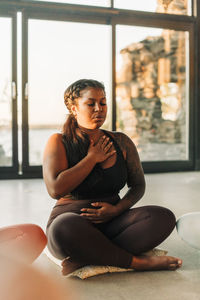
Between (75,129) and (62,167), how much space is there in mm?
215

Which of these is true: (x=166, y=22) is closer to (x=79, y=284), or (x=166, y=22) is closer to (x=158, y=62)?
(x=158, y=62)

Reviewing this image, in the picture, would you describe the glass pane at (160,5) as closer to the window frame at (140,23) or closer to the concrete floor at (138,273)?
the window frame at (140,23)

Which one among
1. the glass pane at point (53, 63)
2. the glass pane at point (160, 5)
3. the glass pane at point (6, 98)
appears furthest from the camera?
the glass pane at point (160, 5)

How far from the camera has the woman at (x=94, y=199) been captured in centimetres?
158

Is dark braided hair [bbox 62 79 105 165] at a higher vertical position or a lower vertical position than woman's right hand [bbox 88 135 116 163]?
higher

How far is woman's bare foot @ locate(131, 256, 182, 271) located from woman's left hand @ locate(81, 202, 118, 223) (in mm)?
207

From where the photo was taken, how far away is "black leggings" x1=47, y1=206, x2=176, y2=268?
156 cm

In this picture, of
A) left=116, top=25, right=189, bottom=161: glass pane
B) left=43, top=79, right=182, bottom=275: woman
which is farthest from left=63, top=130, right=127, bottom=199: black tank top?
left=116, top=25, right=189, bottom=161: glass pane

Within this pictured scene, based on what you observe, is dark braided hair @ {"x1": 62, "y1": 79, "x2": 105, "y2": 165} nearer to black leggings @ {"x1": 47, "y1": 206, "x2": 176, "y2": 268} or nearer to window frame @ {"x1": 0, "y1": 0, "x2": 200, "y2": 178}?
black leggings @ {"x1": 47, "y1": 206, "x2": 176, "y2": 268}

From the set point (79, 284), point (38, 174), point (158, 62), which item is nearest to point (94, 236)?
point (79, 284)

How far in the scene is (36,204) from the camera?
3285mm

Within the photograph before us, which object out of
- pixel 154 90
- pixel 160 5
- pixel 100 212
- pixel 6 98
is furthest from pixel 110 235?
pixel 160 5

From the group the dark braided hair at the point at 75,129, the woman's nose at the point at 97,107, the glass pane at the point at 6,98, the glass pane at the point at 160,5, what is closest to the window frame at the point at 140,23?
the glass pane at the point at 160,5

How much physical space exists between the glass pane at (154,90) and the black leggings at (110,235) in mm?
3995
